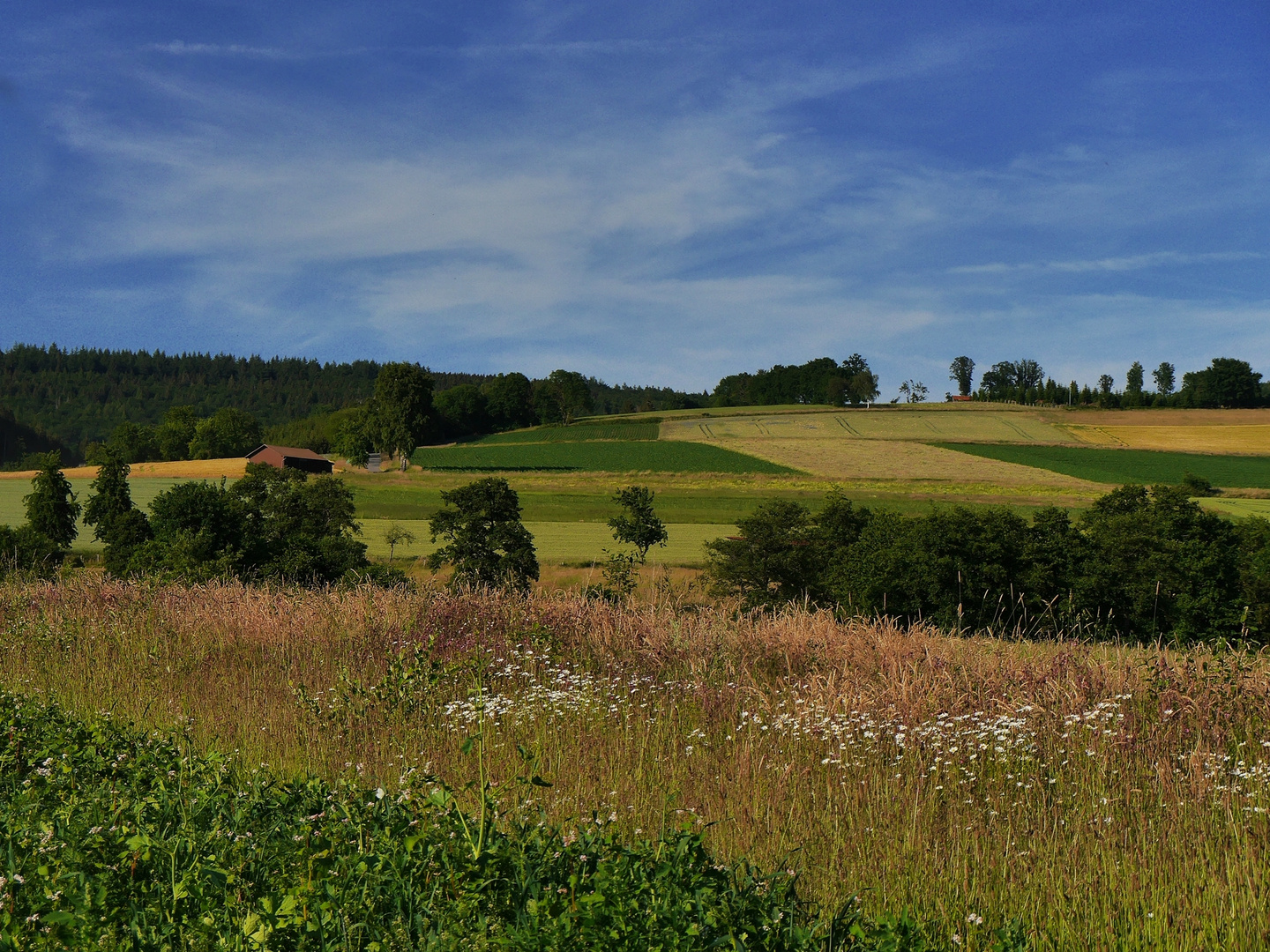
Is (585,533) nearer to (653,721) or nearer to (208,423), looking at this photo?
(653,721)

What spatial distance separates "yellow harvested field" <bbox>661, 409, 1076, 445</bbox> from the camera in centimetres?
9794

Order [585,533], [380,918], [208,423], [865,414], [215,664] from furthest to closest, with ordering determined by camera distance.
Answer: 1. [208,423]
2. [865,414]
3. [585,533]
4. [215,664]
5. [380,918]

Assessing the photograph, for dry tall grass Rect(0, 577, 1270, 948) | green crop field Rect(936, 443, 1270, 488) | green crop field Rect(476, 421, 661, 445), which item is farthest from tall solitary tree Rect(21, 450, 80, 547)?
green crop field Rect(476, 421, 661, 445)

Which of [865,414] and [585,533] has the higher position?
[865,414]

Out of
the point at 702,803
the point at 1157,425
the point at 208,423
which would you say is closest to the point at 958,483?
the point at 1157,425

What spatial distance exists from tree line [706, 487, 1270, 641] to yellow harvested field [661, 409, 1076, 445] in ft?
192

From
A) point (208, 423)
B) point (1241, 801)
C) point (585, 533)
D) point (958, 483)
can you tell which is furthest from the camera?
point (208, 423)

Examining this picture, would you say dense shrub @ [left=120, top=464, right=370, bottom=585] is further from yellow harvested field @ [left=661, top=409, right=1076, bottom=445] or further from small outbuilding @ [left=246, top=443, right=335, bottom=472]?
small outbuilding @ [left=246, top=443, right=335, bottom=472]

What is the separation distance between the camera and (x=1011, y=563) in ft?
110

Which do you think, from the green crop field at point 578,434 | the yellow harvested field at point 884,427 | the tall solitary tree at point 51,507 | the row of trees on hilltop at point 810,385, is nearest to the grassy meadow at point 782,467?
the yellow harvested field at point 884,427

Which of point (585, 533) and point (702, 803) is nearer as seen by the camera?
point (702, 803)

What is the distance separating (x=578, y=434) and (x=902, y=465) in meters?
47.6

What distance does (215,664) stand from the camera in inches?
319

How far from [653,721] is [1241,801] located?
3.21m
